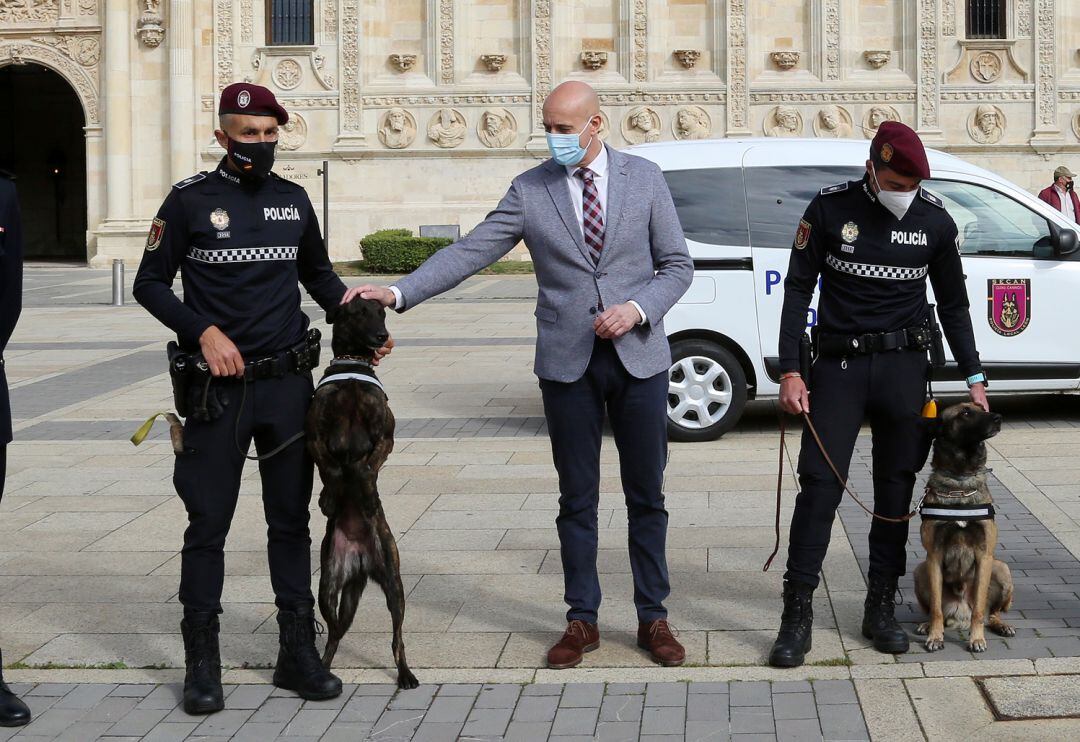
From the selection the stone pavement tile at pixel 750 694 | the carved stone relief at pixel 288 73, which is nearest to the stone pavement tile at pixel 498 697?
the stone pavement tile at pixel 750 694

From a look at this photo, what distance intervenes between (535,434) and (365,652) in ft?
17.6

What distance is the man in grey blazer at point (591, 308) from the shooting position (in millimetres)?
5727

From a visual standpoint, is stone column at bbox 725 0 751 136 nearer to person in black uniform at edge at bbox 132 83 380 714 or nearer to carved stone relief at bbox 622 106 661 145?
carved stone relief at bbox 622 106 661 145

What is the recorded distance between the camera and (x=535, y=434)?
36.9 feet

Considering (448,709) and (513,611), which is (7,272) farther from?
(513,611)

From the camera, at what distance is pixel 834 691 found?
534 centimetres

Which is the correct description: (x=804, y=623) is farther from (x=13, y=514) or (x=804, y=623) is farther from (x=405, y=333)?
(x=405, y=333)

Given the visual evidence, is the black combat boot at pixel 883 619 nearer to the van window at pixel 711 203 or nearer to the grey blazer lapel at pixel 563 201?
the grey blazer lapel at pixel 563 201

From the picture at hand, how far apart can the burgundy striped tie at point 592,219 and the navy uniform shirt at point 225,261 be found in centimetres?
106

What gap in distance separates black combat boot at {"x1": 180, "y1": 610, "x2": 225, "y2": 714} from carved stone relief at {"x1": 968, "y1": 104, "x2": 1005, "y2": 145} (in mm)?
30257

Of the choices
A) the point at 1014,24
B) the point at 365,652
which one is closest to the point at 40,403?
the point at 365,652

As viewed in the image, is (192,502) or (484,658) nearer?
(192,502)

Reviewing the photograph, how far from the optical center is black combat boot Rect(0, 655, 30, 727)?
5.17 meters

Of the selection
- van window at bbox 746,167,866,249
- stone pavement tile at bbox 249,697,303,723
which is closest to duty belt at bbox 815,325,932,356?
stone pavement tile at bbox 249,697,303,723
